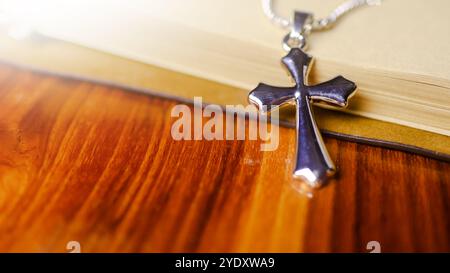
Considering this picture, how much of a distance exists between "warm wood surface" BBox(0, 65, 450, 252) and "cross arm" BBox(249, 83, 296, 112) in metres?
0.05

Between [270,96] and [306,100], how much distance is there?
6cm

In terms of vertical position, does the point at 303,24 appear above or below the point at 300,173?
above

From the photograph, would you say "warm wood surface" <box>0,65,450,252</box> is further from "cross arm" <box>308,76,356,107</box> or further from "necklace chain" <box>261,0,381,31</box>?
"necklace chain" <box>261,0,381,31</box>

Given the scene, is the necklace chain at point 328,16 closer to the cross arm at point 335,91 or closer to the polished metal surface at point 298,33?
the polished metal surface at point 298,33

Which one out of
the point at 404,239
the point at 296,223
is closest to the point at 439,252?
the point at 404,239

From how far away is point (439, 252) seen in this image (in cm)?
54

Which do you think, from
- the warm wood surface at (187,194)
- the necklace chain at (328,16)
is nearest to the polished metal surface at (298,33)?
the necklace chain at (328,16)

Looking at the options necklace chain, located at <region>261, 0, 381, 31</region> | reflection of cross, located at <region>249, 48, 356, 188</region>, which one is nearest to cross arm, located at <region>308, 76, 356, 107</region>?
reflection of cross, located at <region>249, 48, 356, 188</region>

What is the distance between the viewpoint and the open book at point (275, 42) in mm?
679

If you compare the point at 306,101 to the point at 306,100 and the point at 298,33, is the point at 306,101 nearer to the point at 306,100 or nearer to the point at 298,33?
the point at 306,100

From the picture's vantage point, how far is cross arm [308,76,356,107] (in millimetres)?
678
